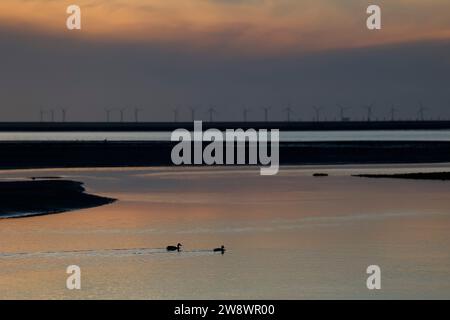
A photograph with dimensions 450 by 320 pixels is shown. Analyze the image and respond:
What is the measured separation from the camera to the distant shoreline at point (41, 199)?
48250 millimetres

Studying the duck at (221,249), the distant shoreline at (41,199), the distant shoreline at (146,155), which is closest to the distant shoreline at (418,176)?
the distant shoreline at (41,199)

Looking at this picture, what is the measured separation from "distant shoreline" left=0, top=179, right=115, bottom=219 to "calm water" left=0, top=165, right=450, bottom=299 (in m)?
1.45

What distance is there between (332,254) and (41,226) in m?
12.9

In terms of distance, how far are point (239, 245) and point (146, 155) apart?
6890 cm

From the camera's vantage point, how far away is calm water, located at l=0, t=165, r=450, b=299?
96.3 feet

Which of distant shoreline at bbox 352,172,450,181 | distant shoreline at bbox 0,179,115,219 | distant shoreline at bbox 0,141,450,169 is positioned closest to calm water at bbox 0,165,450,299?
distant shoreline at bbox 0,179,115,219

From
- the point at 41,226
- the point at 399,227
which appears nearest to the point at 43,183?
the point at 41,226

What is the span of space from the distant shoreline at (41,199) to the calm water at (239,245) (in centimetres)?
145

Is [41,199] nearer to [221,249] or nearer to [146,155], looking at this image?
[221,249]

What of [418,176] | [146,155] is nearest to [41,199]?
[418,176]

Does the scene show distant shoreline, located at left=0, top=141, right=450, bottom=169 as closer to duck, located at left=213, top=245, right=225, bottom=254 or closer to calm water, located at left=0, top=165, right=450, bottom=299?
calm water, located at left=0, top=165, right=450, bottom=299

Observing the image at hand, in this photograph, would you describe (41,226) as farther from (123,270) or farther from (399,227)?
(399,227)
